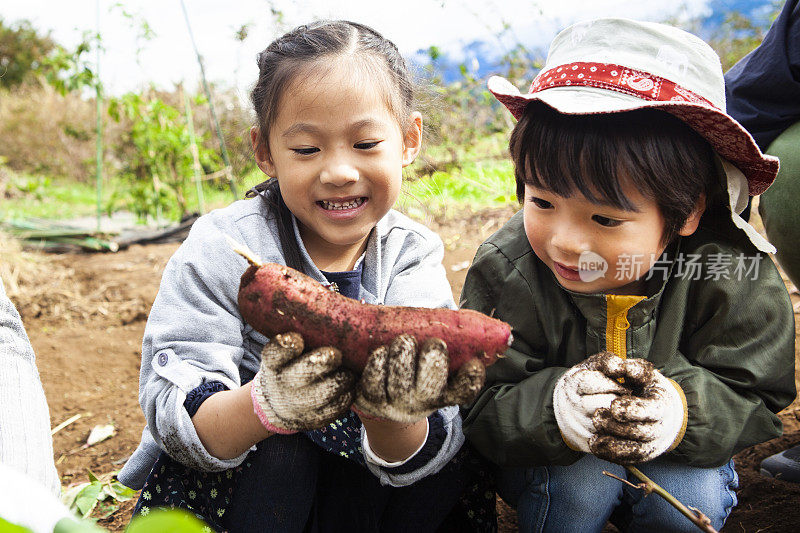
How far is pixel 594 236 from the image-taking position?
4.40 ft

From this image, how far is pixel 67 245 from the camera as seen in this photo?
192 inches

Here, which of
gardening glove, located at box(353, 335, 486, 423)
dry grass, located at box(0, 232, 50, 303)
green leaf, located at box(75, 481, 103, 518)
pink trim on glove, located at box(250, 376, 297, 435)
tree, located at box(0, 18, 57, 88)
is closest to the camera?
gardening glove, located at box(353, 335, 486, 423)

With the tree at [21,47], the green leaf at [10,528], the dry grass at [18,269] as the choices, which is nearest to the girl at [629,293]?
the green leaf at [10,528]

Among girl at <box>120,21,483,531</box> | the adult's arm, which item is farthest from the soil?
the adult's arm

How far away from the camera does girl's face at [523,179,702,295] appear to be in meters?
1.33

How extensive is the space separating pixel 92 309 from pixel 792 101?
11.5ft

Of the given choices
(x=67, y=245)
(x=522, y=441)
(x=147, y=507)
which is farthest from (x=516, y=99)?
(x=67, y=245)

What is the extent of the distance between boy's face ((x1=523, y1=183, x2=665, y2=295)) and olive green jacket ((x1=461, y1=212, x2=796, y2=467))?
7 centimetres

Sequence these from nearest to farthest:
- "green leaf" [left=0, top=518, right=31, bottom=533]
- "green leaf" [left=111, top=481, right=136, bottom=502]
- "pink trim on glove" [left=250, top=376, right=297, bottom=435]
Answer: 1. "green leaf" [left=0, top=518, right=31, bottom=533]
2. "pink trim on glove" [left=250, top=376, right=297, bottom=435]
3. "green leaf" [left=111, top=481, right=136, bottom=502]

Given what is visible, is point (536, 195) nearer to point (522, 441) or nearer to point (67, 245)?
point (522, 441)

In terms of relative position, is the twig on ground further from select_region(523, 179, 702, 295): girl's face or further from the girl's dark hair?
the girl's dark hair

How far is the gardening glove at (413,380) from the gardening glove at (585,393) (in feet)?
1.16

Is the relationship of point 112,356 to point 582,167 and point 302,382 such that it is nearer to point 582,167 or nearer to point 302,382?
point 302,382

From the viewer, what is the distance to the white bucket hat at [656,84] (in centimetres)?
129
